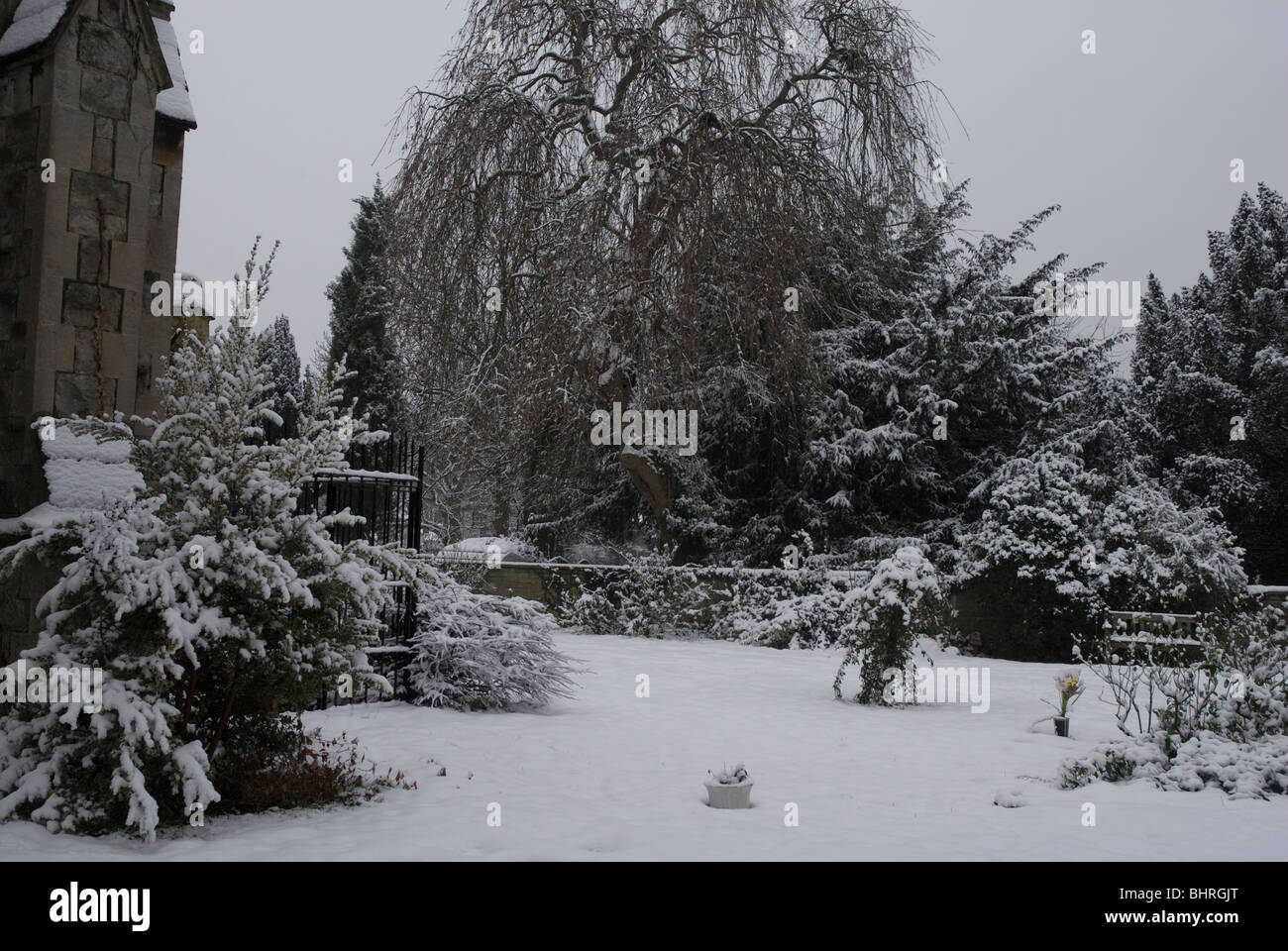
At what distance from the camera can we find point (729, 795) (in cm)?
551

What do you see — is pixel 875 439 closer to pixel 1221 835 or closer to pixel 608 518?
pixel 608 518

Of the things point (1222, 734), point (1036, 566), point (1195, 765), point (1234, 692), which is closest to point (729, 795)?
point (1195, 765)

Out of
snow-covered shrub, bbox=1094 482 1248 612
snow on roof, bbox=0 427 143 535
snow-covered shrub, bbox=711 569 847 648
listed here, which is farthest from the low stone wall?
snow-covered shrub, bbox=1094 482 1248 612

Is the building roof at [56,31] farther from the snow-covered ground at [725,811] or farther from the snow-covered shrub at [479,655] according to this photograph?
the snow-covered ground at [725,811]

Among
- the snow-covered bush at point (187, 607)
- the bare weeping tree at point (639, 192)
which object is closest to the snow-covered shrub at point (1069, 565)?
the bare weeping tree at point (639, 192)

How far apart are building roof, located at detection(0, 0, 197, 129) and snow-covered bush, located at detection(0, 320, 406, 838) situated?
1.89 metres

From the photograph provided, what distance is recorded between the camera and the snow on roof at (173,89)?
6402 millimetres

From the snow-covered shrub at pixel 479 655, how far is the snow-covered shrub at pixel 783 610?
6.21 m

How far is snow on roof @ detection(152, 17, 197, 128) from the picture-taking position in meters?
6.40

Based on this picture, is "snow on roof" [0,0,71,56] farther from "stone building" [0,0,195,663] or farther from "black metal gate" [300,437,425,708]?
"black metal gate" [300,437,425,708]

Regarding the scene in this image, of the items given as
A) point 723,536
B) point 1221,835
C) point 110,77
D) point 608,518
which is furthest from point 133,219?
point 608,518

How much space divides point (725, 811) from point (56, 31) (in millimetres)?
5584

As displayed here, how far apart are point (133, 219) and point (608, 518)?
1389cm
